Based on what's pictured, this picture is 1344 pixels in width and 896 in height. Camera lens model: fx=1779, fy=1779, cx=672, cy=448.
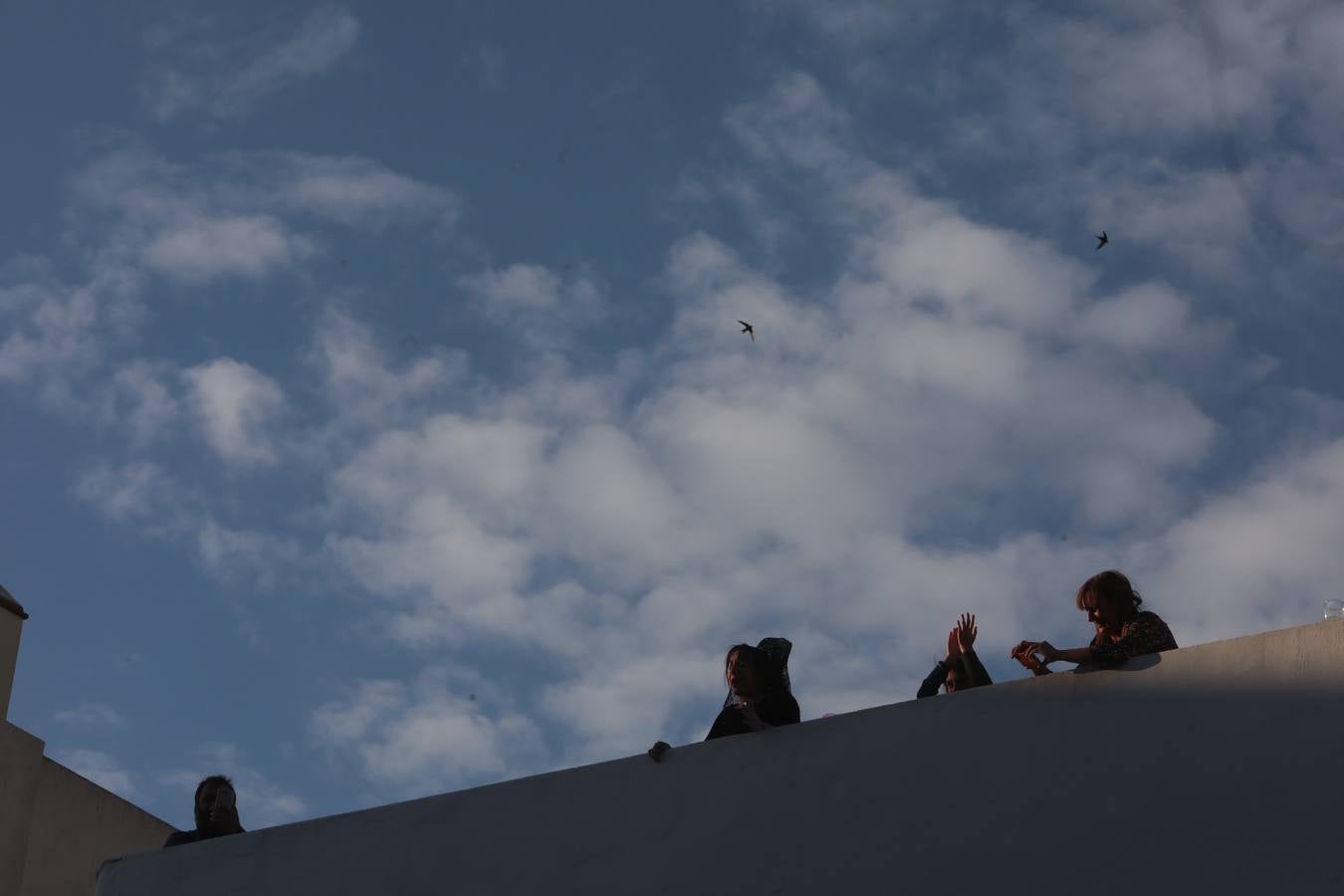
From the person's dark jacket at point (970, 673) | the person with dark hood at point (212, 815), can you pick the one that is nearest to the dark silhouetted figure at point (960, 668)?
the person's dark jacket at point (970, 673)

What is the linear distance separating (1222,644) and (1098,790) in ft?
2.43

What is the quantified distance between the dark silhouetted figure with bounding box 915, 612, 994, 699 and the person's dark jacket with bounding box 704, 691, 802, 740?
56 centimetres

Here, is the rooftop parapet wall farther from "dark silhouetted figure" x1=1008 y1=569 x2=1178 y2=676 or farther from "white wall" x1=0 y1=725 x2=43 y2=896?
"white wall" x1=0 y1=725 x2=43 y2=896

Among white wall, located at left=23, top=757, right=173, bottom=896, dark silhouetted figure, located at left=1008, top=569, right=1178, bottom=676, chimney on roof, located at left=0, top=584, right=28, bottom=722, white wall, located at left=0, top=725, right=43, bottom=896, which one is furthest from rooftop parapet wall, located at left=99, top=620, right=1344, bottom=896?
chimney on roof, located at left=0, top=584, right=28, bottom=722

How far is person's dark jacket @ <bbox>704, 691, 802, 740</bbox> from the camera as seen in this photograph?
7.86m

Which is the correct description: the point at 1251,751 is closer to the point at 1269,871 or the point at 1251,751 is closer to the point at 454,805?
the point at 1269,871

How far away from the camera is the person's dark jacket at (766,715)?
7.86 metres

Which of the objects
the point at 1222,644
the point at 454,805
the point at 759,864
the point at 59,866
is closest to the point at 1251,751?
the point at 1222,644

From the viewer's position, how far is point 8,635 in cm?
1210

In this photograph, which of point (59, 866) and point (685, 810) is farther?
point (59, 866)

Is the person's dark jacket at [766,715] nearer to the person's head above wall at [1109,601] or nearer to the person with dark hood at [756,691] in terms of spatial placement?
the person with dark hood at [756,691]

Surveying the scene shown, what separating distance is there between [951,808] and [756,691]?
3.79 ft

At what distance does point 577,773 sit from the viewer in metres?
8.03

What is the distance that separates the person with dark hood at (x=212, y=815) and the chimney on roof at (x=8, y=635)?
3495 mm
